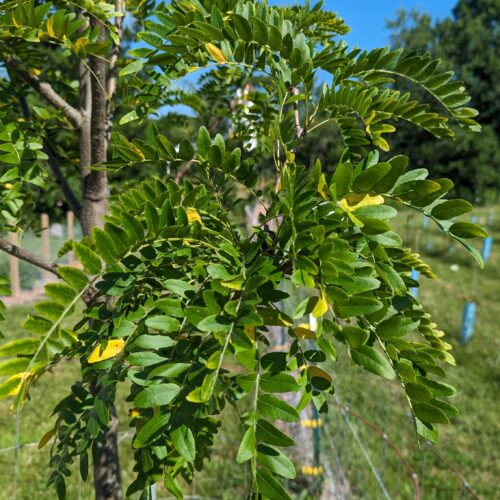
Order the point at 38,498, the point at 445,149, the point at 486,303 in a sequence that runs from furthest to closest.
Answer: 1. the point at 445,149
2. the point at 486,303
3. the point at 38,498

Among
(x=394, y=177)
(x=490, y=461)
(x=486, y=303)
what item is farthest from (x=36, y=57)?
(x=486, y=303)

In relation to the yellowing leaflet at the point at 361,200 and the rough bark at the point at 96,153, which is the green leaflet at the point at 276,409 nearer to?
the yellowing leaflet at the point at 361,200

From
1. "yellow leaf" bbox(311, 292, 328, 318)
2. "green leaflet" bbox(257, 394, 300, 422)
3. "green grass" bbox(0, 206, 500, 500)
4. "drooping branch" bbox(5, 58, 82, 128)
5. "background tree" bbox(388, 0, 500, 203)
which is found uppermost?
"background tree" bbox(388, 0, 500, 203)

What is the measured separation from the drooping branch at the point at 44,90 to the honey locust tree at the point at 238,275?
12.0 inches

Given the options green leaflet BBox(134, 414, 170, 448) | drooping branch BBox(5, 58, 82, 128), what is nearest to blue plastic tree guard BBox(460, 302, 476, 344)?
drooping branch BBox(5, 58, 82, 128)

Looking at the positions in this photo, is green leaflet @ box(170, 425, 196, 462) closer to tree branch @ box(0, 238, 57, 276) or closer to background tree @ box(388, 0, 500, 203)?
tree branch @ box(0, 238, 57, 276)

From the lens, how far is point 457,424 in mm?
3852

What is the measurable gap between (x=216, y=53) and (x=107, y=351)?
0.58 m

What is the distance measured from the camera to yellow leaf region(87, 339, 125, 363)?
0.73 meters

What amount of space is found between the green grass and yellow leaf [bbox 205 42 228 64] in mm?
1244

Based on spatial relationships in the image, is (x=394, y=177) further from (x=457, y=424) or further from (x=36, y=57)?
(x=457, y=424)

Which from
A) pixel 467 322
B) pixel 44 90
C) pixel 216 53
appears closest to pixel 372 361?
pixel 216 53

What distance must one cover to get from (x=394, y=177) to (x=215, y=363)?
355 mm

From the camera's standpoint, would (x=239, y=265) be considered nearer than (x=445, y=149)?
Yes
